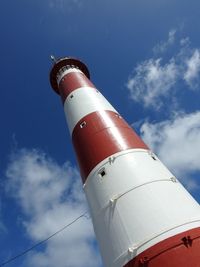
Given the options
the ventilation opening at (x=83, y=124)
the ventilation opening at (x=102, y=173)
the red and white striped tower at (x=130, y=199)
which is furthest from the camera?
the ventilation opening at (x=83, y=124)

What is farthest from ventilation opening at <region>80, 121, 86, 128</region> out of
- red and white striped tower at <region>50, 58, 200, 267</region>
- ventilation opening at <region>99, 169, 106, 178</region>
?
ventilation opening at <region>99, 169, 106, 178</region>

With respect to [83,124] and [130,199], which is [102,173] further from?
[83,124]

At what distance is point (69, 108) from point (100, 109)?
1983 millimetres

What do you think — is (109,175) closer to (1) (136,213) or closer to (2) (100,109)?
(1) (136,213)

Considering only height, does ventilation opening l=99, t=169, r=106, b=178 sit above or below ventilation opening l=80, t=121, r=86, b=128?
below

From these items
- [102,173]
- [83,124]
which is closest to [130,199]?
[102,173]

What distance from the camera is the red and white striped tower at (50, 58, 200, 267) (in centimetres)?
731

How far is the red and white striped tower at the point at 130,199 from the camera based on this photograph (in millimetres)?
7309

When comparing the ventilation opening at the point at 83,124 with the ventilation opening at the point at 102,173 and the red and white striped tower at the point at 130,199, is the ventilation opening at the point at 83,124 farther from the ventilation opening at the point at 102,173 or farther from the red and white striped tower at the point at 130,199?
the ventilation opening at the point at 102,173

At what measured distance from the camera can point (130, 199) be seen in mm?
8555

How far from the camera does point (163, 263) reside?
22.9ft

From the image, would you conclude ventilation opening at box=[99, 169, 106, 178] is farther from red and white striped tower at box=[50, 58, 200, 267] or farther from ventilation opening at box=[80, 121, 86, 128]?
ventilation opening at box=[80, 121, 86, 128]

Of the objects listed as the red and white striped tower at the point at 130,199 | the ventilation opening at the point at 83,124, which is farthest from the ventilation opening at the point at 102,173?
the ventilation opening at the point at 83,124

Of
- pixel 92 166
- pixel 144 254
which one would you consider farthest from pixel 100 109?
pixel 144 254
